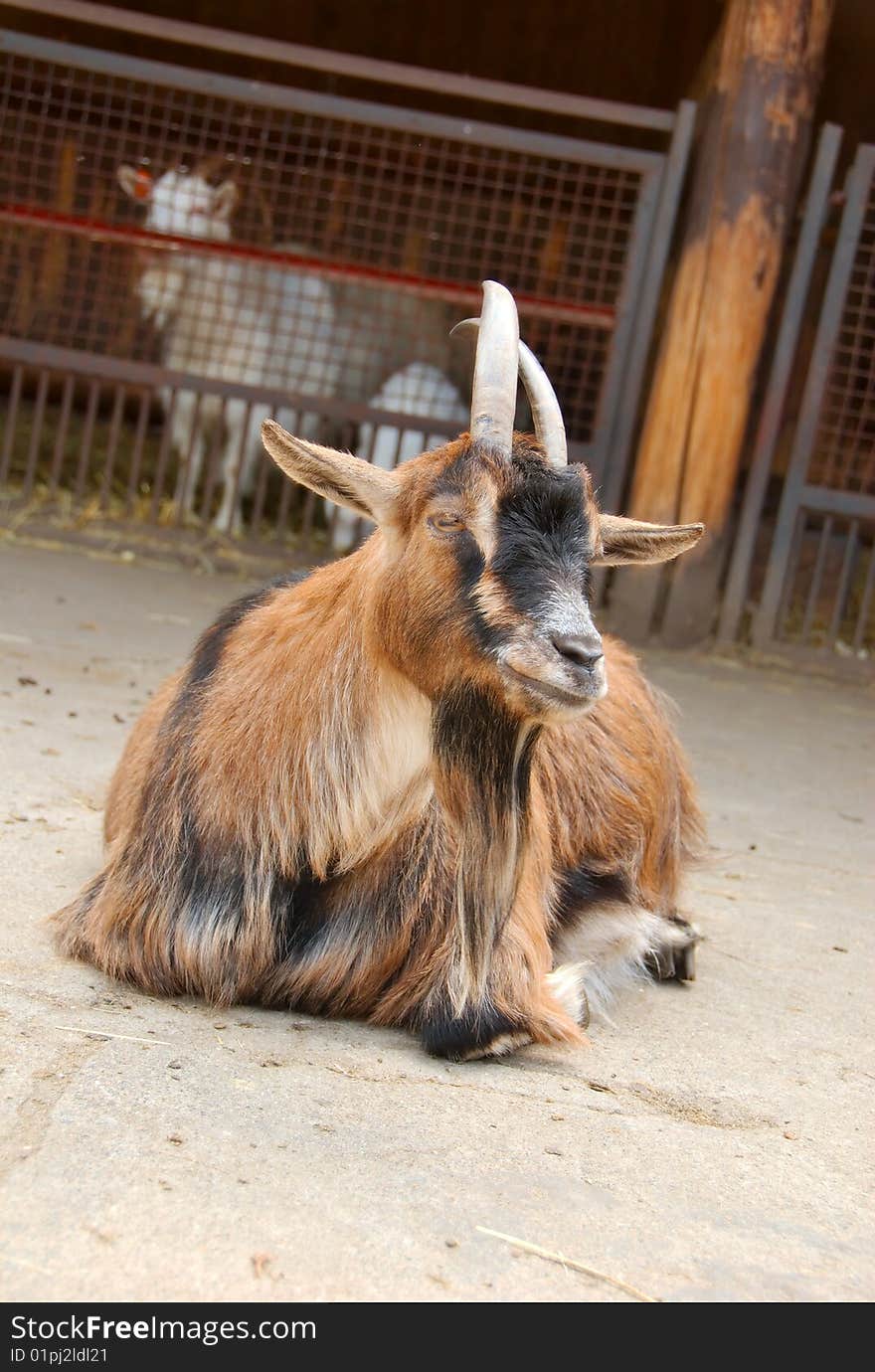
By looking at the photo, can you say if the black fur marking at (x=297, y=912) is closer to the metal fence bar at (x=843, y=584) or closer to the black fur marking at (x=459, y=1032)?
the black fur marking at (x=459, y=1032)

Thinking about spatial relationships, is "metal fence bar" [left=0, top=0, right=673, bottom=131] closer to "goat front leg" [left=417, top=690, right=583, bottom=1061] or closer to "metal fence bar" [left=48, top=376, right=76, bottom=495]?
"metal fence bar" [left=48, top=376, right=76, bottom=495]

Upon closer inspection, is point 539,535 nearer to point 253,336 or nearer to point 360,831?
point 360,831

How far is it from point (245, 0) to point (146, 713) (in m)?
7.86

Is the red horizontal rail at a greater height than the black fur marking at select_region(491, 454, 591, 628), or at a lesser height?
greater

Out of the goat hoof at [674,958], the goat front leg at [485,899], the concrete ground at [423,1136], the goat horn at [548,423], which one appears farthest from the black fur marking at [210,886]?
the goat hoof at [674,958]

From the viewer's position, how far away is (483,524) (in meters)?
2.47

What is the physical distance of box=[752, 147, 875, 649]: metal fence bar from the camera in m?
6.95

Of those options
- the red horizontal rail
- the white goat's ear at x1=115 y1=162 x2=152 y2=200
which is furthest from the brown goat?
the white goat's ear at x1=115 y1=162 x2=152 y2=200

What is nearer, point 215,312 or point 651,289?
point 651,289

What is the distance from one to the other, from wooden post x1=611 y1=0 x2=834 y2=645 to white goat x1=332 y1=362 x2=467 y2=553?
1.30 metres

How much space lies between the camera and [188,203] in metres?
8.91

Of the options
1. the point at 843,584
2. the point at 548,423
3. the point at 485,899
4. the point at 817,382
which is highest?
the point at 817,382

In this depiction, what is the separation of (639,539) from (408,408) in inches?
226

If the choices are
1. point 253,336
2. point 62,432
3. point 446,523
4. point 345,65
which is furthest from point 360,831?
point 253,336
